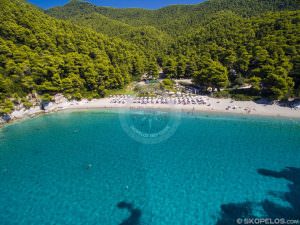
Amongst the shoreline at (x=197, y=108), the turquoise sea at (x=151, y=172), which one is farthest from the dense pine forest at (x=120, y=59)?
the turquoise sea at (x=151, y=172)

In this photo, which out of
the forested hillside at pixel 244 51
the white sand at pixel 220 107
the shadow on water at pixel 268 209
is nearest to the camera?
the shadow on water at pixel 268 209

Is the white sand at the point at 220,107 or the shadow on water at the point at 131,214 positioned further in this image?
the white sand at the point at 220,107

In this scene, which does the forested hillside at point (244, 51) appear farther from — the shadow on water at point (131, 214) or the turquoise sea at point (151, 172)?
the shadow on water at point (131, 214)

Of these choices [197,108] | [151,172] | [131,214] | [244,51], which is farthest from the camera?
[244,51]

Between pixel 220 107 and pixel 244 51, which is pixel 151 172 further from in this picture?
pixel 244 51

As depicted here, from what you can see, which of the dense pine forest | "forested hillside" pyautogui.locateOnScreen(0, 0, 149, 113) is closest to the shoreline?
the dense pine forest

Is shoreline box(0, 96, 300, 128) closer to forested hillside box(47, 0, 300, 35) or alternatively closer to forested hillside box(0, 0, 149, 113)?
forested hillside box(0, 0, 149, 113)

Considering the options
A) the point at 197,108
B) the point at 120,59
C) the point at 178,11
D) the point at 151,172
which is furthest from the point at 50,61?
the point at 178,11
